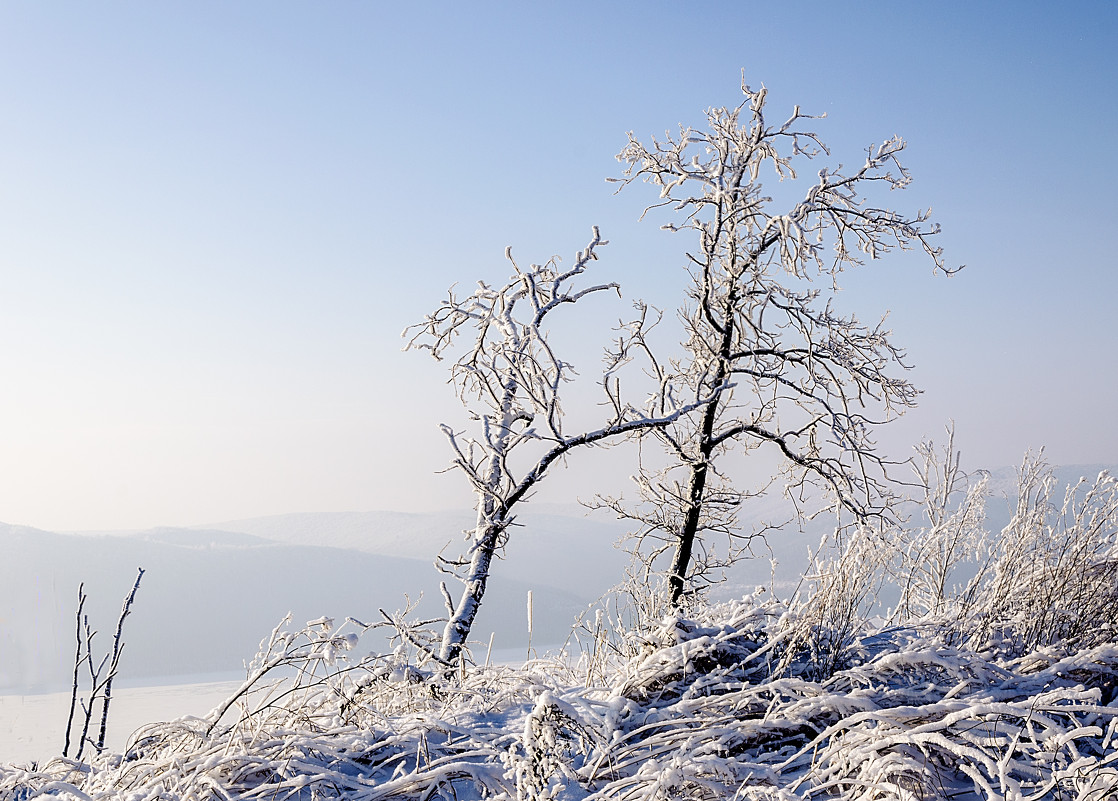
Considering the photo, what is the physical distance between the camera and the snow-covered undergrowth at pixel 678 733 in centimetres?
247

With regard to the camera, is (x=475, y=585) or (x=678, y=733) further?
(x=475, y=585)

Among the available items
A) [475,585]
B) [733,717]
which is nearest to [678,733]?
[733,717]

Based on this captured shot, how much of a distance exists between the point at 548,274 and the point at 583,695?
4.94 metres

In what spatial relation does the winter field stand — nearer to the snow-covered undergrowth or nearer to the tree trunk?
the snow-covered undergrowth

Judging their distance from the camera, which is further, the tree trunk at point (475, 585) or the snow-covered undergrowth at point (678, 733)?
the tree trunk at point (475, 585)

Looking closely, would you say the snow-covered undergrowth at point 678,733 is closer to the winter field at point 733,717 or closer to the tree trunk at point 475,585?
the winter field at point 733,717

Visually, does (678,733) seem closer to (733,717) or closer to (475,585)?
(733,717)

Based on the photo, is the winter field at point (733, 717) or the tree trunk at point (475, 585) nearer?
the winter field at point (733, 717)

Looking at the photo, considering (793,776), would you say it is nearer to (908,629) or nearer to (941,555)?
(908,629)

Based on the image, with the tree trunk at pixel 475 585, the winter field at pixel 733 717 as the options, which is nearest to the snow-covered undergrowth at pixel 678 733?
the winter field at pixel 733 717

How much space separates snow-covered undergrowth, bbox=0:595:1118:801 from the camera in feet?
8.11

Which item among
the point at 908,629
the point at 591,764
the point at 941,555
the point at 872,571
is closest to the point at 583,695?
the point at 591,764

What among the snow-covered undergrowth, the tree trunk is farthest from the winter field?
the tree trunk

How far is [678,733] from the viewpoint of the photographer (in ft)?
9.37
